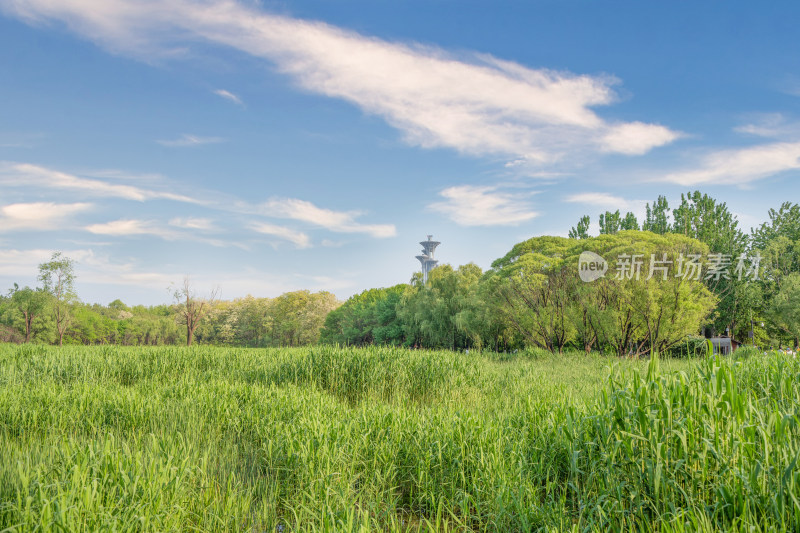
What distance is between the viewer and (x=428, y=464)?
4578mm

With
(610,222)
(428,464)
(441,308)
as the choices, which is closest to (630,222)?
(610,222)

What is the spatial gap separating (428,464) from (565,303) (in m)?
22.8

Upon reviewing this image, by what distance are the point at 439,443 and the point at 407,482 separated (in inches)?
20.5

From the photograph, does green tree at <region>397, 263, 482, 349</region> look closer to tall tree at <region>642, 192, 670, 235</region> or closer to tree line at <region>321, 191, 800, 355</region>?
tree line at <region>321, 191, 800, 355</region>

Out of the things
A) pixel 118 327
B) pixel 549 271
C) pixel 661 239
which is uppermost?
pixel 661 239

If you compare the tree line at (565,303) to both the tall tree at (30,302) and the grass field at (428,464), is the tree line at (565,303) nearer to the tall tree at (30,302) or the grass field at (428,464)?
the tall tree at (30,302)

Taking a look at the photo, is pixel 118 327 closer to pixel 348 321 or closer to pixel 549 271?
pixel 348 321

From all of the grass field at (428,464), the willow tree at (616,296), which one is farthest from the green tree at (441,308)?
the grass field at (428,464)

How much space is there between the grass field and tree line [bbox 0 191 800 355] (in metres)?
11.2

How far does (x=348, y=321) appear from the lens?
58.6 metres

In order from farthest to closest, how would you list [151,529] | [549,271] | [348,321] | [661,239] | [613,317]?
[348,321] < [549,271] < [661,239] < [613,317] < [151,529]

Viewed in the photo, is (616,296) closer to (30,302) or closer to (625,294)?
(625,294)

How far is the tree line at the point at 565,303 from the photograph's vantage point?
Answer: 2253 cm

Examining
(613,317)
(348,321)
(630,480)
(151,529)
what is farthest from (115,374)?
(348,321)
